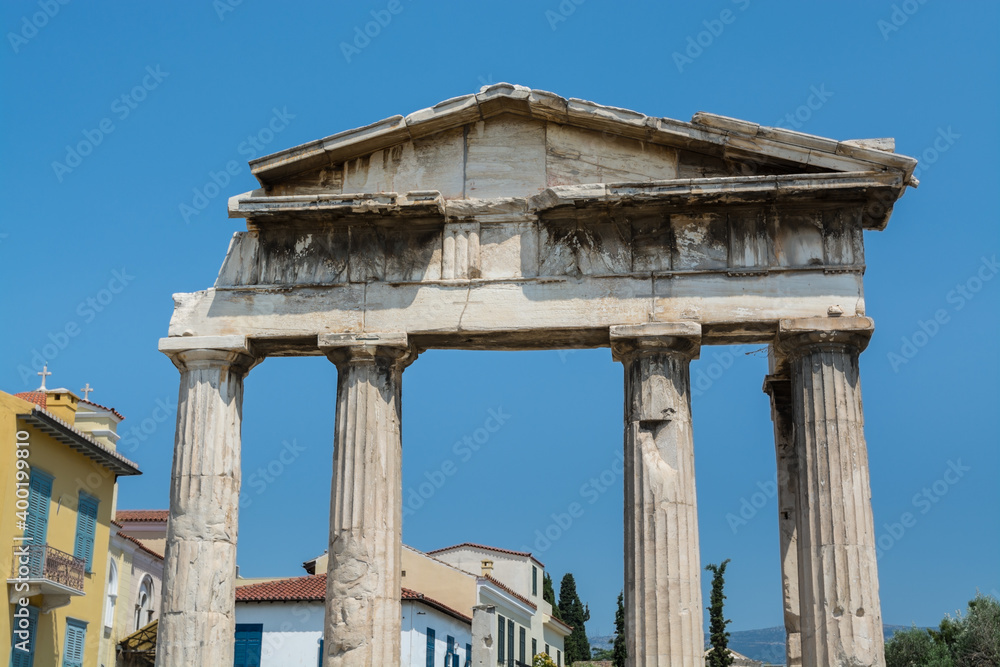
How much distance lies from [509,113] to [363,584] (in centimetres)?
643

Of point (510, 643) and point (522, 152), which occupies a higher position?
point (522, 152)

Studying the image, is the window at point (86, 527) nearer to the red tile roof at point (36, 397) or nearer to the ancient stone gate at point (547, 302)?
the red tile roof at point (36, 397)

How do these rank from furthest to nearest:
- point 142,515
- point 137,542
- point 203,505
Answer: point 142,515, point 137,542, point 203,505

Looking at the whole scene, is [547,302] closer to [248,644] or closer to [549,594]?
[248,644]

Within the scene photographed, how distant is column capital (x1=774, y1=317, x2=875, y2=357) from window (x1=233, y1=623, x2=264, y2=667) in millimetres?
19245

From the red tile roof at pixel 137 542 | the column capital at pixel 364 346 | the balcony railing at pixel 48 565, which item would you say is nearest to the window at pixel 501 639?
the red tile roof at pixel 137 542

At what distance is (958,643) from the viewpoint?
21.9m

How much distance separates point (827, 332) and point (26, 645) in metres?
17.1

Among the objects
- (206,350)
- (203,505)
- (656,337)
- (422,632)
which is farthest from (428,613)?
(656,337)

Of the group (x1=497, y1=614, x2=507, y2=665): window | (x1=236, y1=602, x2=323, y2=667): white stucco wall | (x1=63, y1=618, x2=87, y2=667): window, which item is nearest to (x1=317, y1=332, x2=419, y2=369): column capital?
(x1=63, y1=618, x2=87, y2=667): window

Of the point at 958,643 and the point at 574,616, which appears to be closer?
the point at 958,643

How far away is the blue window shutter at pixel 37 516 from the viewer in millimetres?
22609

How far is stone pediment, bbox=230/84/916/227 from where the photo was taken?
47.9 feet

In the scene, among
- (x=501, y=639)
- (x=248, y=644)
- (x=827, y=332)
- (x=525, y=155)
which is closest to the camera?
(x=827, y=332)
